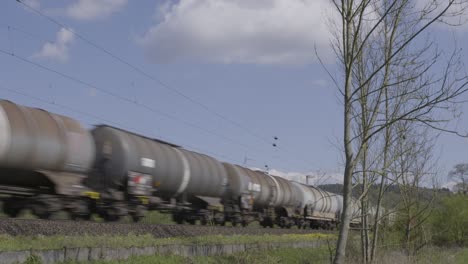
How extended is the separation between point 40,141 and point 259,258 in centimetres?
693

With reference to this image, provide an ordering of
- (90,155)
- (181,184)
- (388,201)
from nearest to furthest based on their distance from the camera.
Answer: (90,155) → (388,201) → (181,184)

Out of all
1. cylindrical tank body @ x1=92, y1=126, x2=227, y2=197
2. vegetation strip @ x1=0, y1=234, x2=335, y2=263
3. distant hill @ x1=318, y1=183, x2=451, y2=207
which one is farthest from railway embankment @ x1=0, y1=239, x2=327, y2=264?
cylindrical tank body @ x1=92, y1=126, x2=227, y2=197

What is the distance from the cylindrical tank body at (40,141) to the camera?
45.9ft

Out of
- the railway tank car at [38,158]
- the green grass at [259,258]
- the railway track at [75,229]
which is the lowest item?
the green grass at [259,258]

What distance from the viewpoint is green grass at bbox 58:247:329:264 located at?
1090cm

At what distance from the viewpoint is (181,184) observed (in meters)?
23.0

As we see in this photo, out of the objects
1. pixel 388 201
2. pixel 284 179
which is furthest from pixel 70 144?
pixel 284 179

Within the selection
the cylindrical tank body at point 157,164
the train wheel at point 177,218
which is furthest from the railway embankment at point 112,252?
the train wheel at point 177,218

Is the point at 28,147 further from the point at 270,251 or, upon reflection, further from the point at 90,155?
the point at 270,251

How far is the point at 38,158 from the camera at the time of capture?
583 inches

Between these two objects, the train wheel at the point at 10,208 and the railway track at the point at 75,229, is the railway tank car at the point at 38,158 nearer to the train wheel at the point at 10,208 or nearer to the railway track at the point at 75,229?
the train wheel at the point at 10,208

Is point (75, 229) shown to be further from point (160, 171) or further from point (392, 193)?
point (392, 193)

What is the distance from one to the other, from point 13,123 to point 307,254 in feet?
35.6

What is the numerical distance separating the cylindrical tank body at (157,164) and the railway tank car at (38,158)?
93.7 inches
